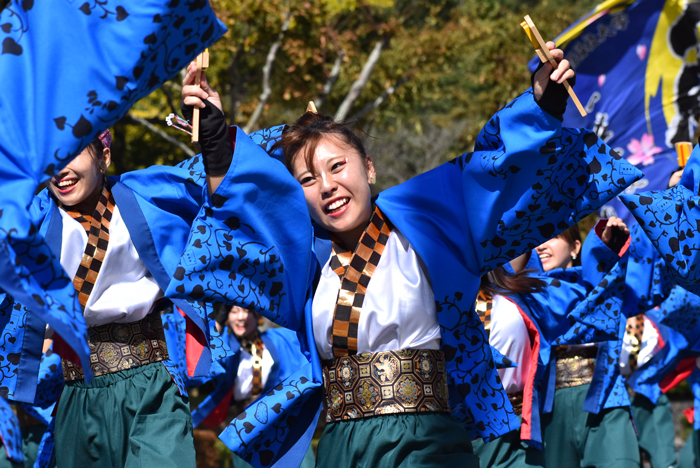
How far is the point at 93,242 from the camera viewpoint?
10.8 feet

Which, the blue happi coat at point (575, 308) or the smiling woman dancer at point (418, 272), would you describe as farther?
the blue happi coat at point (575, 308)

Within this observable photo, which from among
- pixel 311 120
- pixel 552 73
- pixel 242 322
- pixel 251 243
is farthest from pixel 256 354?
pixel 552 73

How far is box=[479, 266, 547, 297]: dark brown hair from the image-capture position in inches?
140

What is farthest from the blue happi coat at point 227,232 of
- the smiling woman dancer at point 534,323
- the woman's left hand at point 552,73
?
the smiling woman dancer at point 534,323

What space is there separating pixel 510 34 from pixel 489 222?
→ 845cm

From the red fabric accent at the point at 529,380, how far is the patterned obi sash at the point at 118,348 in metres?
1.63

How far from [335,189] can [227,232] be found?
39 centimetres

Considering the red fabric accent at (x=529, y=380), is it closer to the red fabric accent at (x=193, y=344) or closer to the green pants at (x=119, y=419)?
the red fabric accent at (x=193, y=344)

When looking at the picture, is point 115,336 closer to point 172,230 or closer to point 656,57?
point 172,230

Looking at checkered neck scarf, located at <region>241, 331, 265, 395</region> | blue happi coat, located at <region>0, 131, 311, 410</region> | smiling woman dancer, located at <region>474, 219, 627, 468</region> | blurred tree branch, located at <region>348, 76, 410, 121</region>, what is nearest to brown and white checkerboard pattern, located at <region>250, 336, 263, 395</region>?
checkered neck scarf, located at <region>241, 331, 265, 395</region>

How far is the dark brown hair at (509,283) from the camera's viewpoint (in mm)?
3545

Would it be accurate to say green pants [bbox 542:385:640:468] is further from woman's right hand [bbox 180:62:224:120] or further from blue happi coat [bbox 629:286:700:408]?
woman's right hand [bbox 180:62:224:120]

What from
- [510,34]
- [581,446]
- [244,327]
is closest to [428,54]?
[510,34]

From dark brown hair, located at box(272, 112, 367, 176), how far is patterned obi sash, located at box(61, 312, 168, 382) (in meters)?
1.01
